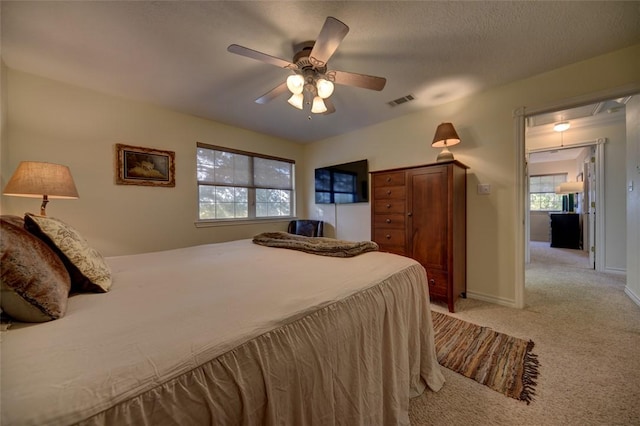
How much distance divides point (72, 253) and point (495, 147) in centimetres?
353

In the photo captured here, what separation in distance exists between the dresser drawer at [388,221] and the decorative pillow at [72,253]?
2.58 metres

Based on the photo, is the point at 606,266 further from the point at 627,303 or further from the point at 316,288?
the point at 316,288

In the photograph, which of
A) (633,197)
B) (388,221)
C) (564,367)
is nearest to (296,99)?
(388,221)

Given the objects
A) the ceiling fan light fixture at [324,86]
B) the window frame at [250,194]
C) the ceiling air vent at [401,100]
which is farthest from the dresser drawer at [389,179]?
the window frame at [250,194]

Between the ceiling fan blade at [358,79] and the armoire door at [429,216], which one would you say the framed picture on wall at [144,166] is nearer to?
the ceiling fan blade at [358,79]

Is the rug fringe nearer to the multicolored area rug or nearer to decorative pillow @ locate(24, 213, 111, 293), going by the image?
the multicolored area rug

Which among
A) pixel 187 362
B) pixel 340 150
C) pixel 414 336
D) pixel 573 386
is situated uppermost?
pixel 340 150

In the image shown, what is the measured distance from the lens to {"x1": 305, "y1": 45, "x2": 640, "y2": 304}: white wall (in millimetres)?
2189

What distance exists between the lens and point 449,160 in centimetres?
245

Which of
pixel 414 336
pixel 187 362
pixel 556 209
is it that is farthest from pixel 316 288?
pixel 556 209

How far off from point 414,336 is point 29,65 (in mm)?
3774

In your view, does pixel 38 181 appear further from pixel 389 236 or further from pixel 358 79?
pixel 389 236

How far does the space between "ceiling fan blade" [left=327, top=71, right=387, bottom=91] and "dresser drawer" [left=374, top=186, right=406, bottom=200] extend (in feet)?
4.13

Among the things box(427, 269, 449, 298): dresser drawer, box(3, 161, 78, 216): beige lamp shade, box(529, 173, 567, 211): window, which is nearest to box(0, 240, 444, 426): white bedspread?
box(3, 161, 78, 216): beige lamp shade
